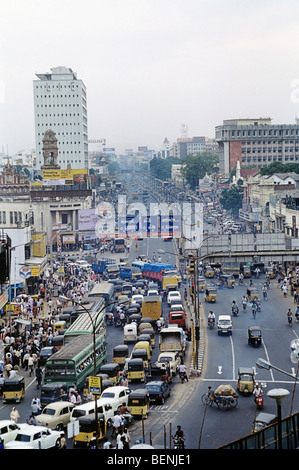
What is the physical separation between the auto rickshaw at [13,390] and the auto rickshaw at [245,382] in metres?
6.74

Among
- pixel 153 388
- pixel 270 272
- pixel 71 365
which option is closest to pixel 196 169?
pixel 270 272

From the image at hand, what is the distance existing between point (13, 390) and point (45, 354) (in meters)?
4.44

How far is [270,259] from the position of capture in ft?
103

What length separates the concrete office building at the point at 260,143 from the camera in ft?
414

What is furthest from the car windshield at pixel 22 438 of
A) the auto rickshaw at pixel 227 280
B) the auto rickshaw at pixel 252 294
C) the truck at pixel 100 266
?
the truck at pixel 100 266

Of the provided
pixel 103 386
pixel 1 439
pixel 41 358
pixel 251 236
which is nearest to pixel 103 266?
pixel 251 236

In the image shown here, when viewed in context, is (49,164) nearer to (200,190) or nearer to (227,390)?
(200,190)

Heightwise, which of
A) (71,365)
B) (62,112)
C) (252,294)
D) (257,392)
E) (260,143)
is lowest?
(252,294)

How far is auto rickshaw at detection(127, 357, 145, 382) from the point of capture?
25328 millimetres

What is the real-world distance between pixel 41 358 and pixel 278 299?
55.4ft

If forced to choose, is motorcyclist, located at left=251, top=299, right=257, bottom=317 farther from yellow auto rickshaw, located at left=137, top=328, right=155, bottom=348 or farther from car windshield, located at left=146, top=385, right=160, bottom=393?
car windshield, located at left=146, top=385, right=160, bottom=393

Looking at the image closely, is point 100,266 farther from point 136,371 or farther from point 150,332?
point 136,371

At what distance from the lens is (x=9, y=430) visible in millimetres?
19094

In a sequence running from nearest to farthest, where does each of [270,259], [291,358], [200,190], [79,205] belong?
[291,358], [270,259], [79,205], [200,190]
